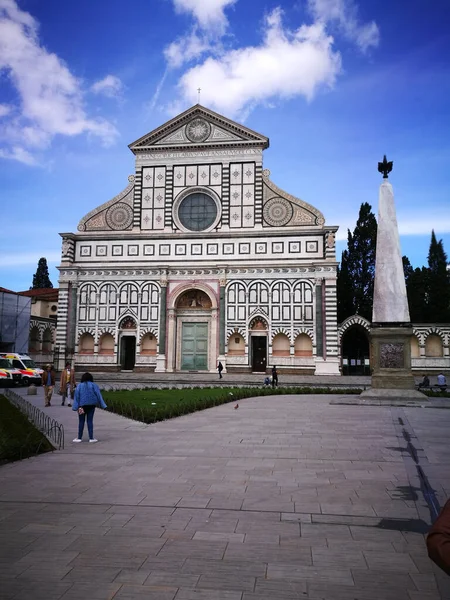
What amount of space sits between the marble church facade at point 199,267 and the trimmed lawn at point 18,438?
26.6 metres

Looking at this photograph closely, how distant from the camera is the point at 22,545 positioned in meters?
5.31

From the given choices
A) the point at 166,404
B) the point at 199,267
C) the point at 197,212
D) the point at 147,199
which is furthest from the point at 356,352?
the point at 166,404

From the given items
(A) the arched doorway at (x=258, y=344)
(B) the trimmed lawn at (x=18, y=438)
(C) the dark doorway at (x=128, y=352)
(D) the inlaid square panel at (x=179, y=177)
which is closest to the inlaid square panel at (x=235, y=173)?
(D) the inlaid square panel at (x=179, y=177)

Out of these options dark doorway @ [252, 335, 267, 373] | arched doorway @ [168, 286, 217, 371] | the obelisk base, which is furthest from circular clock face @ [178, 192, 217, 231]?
the obelisk base

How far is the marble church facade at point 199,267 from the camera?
138ft

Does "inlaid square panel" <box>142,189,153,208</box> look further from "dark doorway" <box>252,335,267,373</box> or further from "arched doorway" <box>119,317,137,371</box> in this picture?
"dark doorway" <box>252,335,267,373</box>

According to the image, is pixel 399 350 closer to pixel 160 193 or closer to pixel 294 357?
pixel 294 357

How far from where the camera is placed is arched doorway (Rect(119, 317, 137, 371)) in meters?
44.1

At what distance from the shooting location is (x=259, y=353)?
42.8 metres

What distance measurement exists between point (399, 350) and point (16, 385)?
74.0ft

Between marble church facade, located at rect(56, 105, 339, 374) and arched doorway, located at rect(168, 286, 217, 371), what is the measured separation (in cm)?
9

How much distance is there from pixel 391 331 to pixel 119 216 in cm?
3077

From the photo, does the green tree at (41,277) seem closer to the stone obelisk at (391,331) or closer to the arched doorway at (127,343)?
the arched doorway at (127,343)

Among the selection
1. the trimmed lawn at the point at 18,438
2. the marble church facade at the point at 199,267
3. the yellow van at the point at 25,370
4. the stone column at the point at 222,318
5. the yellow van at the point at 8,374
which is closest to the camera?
the trimmed lawn at the point at 18,438
